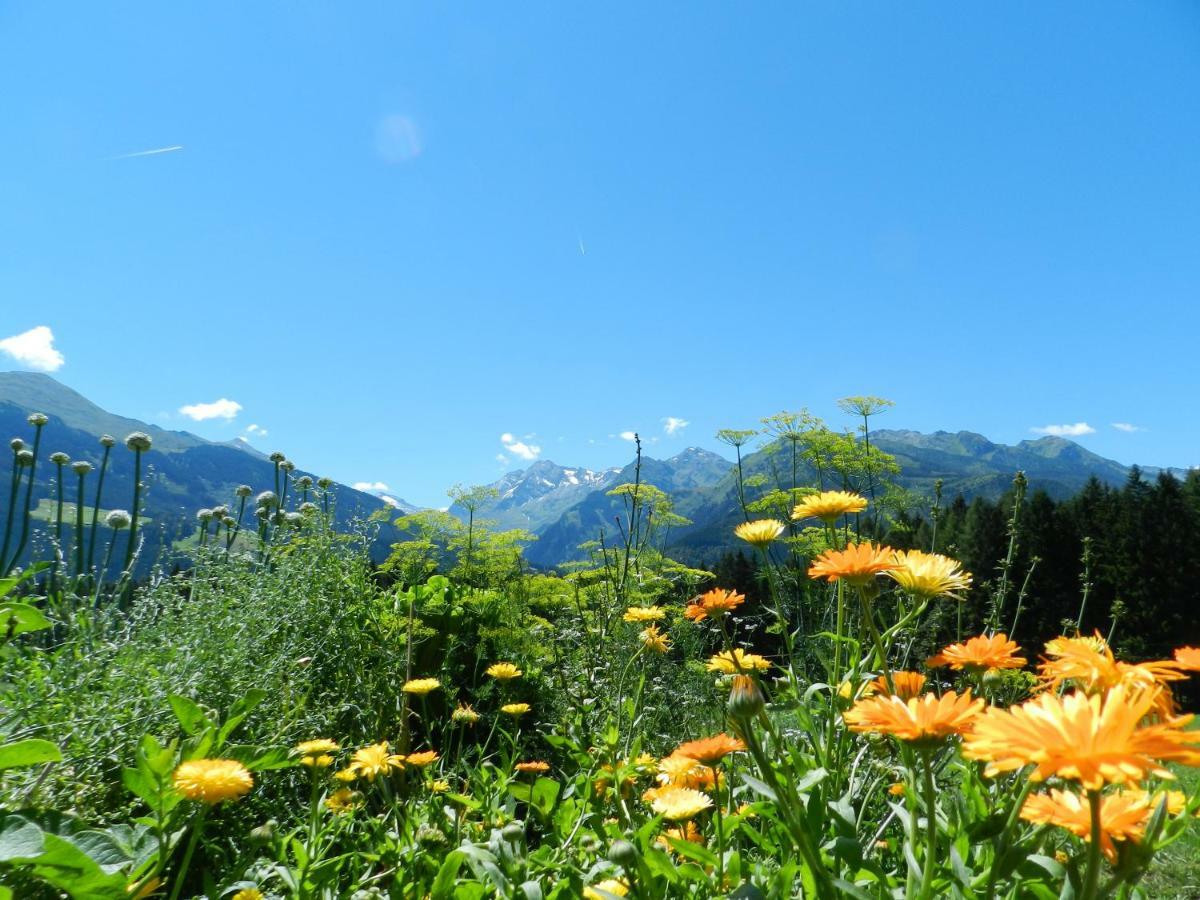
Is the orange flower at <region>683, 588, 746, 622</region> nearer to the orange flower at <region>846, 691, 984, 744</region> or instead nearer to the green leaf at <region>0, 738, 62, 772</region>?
the orange flower at <region>846, 691, 984, 744</region>

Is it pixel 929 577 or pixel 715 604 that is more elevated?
pixel 929 577

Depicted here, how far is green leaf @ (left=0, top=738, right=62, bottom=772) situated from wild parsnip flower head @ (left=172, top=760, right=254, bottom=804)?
17cm

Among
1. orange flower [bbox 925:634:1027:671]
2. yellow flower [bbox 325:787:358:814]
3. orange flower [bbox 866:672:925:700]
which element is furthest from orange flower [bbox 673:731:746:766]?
yellow flower [bbox 325:787:358:814]

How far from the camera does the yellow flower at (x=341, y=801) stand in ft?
5.18

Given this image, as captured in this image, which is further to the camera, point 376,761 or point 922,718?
point 376,761

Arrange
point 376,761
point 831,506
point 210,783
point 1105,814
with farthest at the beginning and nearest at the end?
point 376,761 → point 831,506 → point 210,783 → point 1105,814

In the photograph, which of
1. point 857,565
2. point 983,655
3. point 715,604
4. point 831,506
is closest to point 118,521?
point 715,604

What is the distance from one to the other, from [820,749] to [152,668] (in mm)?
1684

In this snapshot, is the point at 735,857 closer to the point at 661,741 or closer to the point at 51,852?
the point at 51,852

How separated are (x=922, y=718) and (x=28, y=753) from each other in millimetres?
1237

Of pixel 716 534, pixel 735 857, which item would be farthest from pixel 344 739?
pixel 716 534

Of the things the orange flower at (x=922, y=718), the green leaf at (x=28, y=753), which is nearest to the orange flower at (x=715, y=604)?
the orange flower at (x=922, y=718)

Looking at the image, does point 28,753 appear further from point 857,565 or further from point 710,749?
point 857,565

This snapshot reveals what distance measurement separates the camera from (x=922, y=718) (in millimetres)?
726
